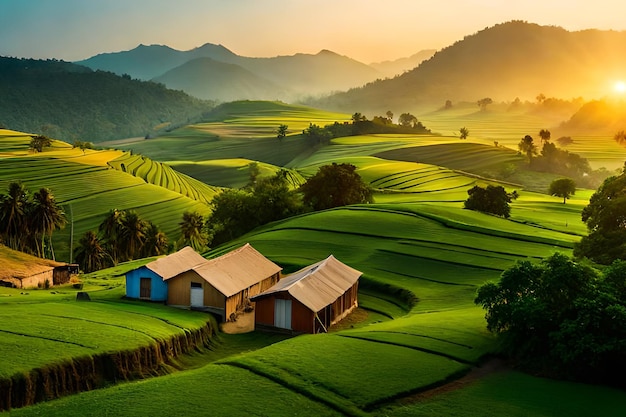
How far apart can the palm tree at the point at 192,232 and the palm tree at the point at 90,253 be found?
42.2ft

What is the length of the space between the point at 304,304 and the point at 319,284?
4.52 meters

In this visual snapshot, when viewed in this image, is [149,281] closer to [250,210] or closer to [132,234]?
[132,234]

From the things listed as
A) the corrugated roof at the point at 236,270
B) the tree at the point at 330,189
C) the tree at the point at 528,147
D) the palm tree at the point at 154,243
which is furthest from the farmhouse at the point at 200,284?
the tree at the point at 528,147

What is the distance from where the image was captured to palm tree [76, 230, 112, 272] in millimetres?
84000

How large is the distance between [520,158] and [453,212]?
10783 cm

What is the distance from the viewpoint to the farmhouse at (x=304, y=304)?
43.2 metres

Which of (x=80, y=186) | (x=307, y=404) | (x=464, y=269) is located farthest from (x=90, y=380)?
(x=80, y=186)

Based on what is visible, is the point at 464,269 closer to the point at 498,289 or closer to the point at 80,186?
the point at 498,289

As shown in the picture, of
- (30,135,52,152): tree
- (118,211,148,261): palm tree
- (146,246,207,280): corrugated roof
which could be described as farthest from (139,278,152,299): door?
(30,135,52,152): tree

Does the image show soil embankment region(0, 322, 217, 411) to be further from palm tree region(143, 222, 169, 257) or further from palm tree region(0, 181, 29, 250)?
palm tree region(143, 222, 169, 257)

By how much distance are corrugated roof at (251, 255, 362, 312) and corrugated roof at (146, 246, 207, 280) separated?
26.4 ft

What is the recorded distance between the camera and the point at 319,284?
46.9 meters

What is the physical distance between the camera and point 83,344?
30.5 meters

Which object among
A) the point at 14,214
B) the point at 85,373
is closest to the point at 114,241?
the point at 14,214
